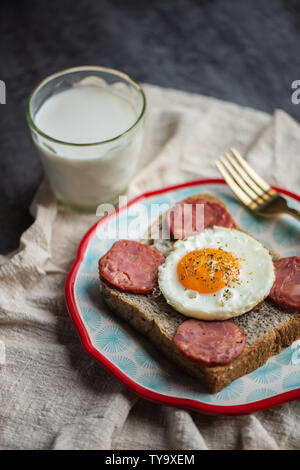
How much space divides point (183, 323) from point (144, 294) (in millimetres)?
384

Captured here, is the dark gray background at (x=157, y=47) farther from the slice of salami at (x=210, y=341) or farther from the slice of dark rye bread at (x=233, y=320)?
the slice of salami at (x=210, y=341)

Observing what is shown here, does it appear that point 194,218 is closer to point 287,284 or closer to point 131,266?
point 131,266

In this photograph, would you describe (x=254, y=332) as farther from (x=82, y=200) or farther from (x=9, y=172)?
(x=9, y=172)

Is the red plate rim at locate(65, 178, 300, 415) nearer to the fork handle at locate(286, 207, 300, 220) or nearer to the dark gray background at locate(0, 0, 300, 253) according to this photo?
the fork handle at locate(286, 207, 300, 220)

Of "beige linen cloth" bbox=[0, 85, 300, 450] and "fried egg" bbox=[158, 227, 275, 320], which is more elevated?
"fried egg" bbox=[158, 227, 275, 320]

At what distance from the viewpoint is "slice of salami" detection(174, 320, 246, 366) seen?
2.99 meters

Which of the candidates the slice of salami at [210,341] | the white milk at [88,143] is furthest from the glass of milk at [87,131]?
the slice of salami at [210,341]

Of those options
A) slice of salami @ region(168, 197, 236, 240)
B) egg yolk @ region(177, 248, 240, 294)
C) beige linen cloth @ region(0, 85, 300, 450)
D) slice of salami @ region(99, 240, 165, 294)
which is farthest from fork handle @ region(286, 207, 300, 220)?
slice of salami @ region(99, 240, 165, 294)

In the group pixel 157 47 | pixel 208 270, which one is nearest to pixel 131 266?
pixel 208 270

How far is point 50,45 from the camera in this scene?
6.11 m

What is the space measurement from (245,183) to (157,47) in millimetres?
2678

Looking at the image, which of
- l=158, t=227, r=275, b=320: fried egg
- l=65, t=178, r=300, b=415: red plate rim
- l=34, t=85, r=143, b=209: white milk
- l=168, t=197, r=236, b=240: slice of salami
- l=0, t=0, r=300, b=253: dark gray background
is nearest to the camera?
l=65, t=178, r=300, b=415: red plate rim

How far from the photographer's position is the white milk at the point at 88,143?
13.0 feet

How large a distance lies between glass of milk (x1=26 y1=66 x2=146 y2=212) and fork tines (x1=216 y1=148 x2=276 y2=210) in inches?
31.1
